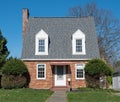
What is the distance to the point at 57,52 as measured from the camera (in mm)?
36625

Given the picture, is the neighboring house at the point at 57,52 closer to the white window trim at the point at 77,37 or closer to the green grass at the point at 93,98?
the white window trim at the point at 77,37

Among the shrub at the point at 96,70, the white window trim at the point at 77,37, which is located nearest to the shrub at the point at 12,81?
the white window trim at the point at 77,37

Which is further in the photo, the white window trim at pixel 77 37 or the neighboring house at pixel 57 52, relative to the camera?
the white window trim at pixel 77 37

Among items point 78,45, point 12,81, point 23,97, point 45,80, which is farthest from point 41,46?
point 23,97

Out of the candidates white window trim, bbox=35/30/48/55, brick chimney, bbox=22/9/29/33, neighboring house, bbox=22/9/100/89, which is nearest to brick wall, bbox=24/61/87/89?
neighboring house, bbox=22/9/100/89

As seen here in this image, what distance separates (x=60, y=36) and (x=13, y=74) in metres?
7.69

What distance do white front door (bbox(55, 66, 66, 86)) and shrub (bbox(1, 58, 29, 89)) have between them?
12.6 ft

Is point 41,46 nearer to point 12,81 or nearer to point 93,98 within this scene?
point 12,81

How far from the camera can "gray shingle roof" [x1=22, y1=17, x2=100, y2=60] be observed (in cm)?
3625

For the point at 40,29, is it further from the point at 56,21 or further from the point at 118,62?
the point at 118,62

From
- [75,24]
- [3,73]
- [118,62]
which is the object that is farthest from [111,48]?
[3,73]

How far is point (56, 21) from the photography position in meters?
39.3

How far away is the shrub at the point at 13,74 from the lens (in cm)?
3334

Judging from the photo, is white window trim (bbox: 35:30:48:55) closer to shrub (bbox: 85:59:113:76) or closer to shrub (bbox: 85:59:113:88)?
shrub (bbox: 85:59:113:88)
